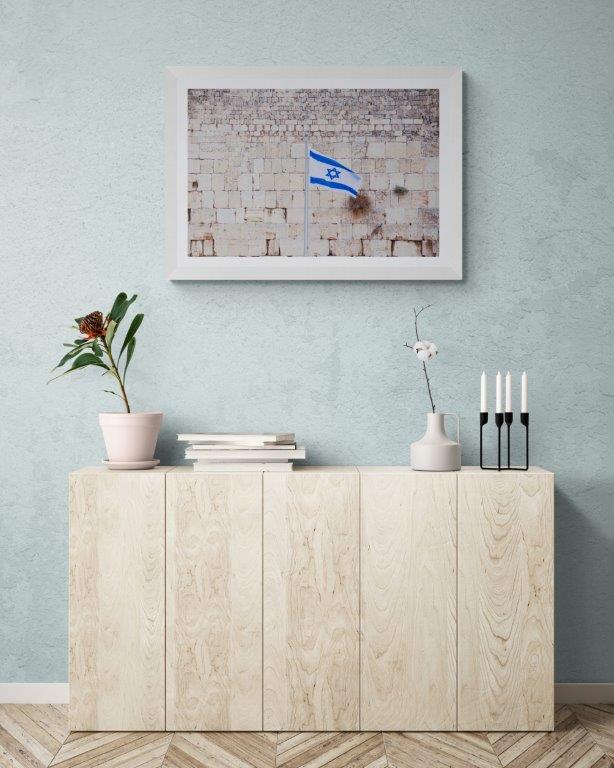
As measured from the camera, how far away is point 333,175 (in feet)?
7.14

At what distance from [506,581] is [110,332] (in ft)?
4.47

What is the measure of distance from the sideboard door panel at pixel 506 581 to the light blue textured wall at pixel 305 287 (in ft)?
0.94

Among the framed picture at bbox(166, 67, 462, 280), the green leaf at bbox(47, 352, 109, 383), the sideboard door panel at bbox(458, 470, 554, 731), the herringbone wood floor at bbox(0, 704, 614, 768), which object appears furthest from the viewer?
the framed picture at bbox(166, 67, 462, 280)

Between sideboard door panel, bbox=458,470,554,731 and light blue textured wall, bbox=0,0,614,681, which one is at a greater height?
light blue textured wall, bbox=0,0,614,681

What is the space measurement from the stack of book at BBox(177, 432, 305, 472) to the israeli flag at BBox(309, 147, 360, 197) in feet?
2.63

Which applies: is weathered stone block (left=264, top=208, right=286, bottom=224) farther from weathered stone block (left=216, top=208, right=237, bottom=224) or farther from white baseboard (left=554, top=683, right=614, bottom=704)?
white baseboard (left=554, top=683, right=614, bottom=704)

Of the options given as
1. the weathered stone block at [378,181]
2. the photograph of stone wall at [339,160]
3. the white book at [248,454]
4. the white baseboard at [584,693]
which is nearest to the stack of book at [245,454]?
the white book at [248,454]

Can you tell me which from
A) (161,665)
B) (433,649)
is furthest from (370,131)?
(161,665)

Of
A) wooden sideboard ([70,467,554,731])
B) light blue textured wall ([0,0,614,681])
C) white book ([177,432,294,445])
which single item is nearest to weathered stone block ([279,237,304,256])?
light blue textured wall ([0,0,614,681])

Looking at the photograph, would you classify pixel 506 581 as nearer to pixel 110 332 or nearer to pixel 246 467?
pixel 246 467

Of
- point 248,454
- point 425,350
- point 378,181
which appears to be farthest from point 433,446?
point 378,181

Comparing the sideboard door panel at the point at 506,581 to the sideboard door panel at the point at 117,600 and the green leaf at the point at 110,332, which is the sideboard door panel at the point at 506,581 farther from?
the green leaf at the point at 110,332

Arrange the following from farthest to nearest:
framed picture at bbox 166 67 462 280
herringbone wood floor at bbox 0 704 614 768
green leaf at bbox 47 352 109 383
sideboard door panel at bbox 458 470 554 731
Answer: framed picture at bbox 166 67 462 280 → green leaf at bbox 47 352 109 383 → sideboard door panel at bbox 458 470 554 731 → herringbone wood floor at bbox 0 704 614 768

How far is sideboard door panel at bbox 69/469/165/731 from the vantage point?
195 cm
